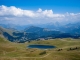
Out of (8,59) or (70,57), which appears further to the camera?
(70,57)

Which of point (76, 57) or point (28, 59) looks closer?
point (28, 59)

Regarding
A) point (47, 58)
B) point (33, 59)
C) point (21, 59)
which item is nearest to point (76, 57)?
point (47, 58)

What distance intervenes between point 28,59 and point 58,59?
31.1 meters

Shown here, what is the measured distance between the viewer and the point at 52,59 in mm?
150125

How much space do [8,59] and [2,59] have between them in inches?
202

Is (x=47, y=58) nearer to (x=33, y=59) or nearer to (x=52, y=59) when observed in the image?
(x=52, y=59)

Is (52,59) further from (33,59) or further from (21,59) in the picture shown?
(21,59)

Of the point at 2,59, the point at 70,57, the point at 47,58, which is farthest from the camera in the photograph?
the point at 70,57

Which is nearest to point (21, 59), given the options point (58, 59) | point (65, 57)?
point (58, 59)

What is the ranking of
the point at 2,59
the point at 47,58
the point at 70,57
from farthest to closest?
the point at 70,57 < the point at 47,58 < the point at 2,59

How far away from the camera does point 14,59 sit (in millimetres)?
135375

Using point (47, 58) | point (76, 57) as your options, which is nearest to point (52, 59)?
point (47, 58)

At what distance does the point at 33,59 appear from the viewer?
5472 inches

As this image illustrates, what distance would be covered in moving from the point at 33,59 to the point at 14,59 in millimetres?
16839
